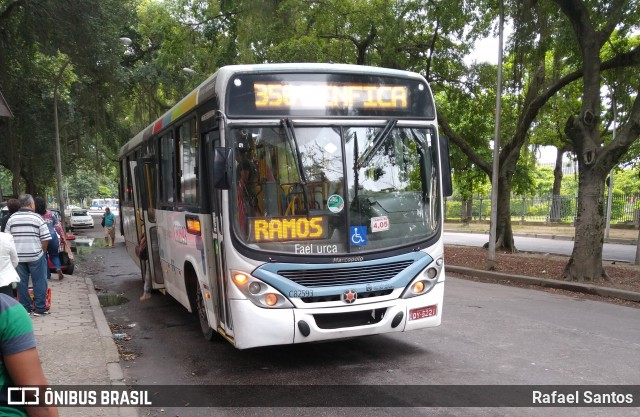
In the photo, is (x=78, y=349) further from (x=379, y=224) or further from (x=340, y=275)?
(x=379, y=224)

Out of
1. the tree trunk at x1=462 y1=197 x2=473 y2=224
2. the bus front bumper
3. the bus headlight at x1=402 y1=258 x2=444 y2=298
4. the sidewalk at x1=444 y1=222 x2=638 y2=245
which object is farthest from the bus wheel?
the tree trunk at x1=462 y1=197 x2=473 y2=224

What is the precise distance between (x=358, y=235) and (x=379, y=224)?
11.6 inches

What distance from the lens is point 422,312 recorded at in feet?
18.3

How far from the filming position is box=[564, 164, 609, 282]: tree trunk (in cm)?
1154

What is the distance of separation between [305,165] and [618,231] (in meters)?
29.2

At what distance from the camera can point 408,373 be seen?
535 cm

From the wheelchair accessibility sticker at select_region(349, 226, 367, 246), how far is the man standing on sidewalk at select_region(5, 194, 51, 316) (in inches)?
205

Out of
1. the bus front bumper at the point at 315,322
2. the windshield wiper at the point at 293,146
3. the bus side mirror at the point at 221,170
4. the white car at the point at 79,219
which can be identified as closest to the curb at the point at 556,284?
the bus front bumper at the point at 315,322

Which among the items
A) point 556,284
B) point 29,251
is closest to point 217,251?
point 29,251

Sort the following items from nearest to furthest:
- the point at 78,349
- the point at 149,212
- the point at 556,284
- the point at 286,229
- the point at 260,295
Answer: the point at 260,295, the point at 286,229, the point at 78,349, the point at 149,212, the point at 556,284

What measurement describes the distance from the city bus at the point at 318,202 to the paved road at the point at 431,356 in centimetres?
49

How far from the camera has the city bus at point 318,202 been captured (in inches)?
199

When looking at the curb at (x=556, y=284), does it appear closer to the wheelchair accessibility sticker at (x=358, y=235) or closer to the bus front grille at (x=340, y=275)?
the bus front grille at (x=340, y=275)

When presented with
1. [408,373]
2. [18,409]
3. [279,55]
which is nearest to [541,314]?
[408,373]
